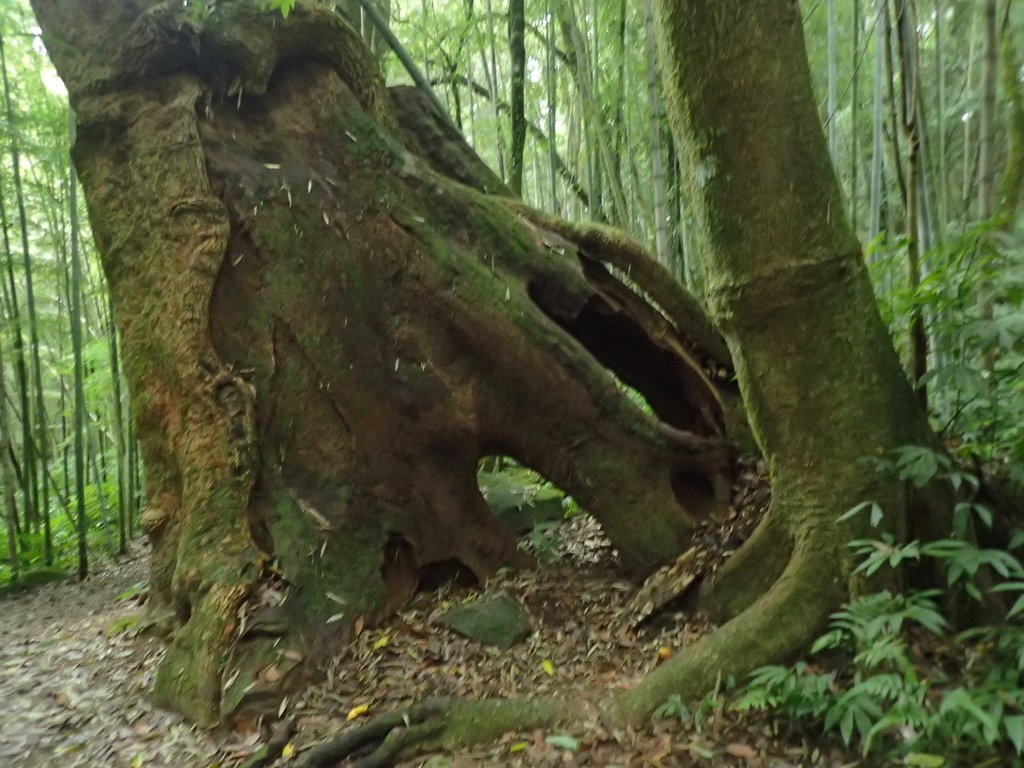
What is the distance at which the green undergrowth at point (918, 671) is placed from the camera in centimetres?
227

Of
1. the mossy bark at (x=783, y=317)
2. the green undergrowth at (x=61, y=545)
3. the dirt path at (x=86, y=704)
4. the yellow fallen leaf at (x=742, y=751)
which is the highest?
the mossy bark at (x=783, y=317)

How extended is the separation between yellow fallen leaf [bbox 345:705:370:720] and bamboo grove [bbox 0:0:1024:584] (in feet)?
9.20

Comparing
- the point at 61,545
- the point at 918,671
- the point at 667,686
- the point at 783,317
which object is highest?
the point at 783,317

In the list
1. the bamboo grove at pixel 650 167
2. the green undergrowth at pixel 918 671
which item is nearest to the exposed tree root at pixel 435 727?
the green undergrowth at pixel 918 671

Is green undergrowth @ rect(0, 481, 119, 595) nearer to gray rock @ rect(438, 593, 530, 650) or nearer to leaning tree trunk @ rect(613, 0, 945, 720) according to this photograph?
gray rock @ rect(438, 593, 530, 650)

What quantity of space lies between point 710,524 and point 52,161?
8.19 meters

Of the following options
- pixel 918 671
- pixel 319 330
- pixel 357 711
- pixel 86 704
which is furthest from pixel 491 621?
pixel 86 704

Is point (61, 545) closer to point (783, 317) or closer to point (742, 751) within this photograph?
point (742, 751)

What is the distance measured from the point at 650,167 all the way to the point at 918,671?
7.89 meters

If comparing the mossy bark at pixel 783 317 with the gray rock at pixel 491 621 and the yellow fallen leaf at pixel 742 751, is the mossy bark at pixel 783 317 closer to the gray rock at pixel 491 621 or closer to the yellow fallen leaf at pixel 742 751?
the yellow fallen leaf at pixel 742 751

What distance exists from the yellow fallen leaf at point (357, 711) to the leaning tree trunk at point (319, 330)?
624mm

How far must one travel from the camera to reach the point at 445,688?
339 cm

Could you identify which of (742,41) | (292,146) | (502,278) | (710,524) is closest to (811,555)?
(710,524)

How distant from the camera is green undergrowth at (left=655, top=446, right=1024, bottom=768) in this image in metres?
2.27
